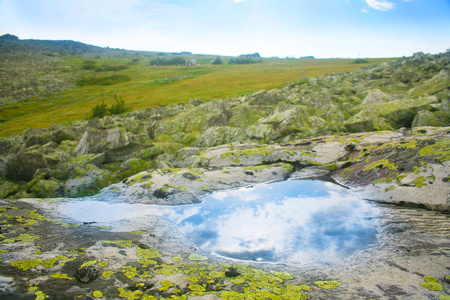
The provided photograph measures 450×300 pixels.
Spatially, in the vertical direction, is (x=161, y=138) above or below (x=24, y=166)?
above

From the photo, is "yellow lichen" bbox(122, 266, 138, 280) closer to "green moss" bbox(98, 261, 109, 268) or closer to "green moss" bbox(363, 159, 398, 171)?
"green moss" bbox(98, 261, 109, 268)

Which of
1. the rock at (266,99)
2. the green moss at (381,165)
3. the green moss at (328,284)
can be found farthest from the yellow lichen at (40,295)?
the rock at (266,99)

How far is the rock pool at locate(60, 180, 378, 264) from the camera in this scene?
17.1 ft

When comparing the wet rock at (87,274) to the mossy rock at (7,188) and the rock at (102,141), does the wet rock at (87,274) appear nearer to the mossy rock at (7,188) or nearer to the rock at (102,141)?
the mossy rock at (7,188)

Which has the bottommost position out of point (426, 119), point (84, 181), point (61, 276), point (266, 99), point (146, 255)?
point (84, 181)

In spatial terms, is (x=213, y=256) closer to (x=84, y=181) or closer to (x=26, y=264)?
(x=26, y=264)

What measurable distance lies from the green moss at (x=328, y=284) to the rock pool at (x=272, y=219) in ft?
2.35

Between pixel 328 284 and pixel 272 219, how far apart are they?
7.66 ft

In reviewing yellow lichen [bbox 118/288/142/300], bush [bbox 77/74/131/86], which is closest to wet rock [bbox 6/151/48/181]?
yellow lichen [bbox 118/288/142/300]

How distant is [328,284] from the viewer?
13.2ft

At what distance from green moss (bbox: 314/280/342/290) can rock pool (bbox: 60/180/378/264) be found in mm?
715

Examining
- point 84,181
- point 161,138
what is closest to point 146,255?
point 84,181

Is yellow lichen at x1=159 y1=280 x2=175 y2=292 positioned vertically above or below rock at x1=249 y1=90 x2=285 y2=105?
below

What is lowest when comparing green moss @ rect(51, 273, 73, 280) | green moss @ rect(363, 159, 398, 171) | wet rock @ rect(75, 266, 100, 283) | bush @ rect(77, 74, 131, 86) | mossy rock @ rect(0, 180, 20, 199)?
mossy rock @ rect(0, 180, 20, 199)
